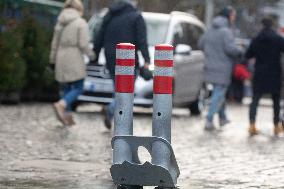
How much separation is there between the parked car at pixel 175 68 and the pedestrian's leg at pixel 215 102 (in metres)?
1.28

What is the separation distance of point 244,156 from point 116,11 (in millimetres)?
3145

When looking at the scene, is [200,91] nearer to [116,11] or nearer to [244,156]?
[116,11]

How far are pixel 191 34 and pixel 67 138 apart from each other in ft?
26.9

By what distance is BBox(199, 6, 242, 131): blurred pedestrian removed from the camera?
56.1ft

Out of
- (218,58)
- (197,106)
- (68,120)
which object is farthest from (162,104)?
(197,106)

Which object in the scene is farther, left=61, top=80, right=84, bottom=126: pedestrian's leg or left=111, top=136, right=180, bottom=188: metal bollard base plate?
left=61, top=80, right=84, bottom=126: pedestrian's leg

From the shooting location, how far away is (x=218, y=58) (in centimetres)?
1722

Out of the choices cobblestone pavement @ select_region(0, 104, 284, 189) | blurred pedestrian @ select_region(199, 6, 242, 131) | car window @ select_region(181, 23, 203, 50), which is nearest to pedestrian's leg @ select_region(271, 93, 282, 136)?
cobblestone pavement @ select_region(0, 104, 284, 189)

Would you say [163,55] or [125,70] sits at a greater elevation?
[163,55]

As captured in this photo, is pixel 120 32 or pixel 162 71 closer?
pixel 162 71

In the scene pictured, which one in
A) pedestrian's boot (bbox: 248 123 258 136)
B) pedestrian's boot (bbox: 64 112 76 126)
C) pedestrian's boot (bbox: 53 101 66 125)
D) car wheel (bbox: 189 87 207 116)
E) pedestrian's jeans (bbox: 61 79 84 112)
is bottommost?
car wheel (bbox: 189 87 207 116)

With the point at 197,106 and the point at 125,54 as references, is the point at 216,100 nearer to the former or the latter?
the point at 197,106

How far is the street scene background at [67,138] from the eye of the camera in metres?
9.64

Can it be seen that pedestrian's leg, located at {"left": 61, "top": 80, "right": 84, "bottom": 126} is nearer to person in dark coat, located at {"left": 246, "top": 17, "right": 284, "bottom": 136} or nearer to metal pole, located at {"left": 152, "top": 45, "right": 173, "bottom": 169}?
person in dark coat, located at {"left": 246, "top": 17, "right": 284, "bottom": 136}
